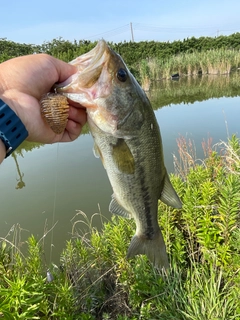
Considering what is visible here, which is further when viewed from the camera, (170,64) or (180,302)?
(170,64)

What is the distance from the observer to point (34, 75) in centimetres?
175

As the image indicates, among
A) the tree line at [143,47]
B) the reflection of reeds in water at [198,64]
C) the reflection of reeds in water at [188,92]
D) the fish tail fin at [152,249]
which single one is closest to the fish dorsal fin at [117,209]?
the fish tail fin at [152,249]

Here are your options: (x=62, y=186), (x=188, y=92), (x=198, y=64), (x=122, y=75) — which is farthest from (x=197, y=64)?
(x=122, y=75)

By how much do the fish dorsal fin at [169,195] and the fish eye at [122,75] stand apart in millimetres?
676

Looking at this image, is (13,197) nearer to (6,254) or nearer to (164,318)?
(6,254)

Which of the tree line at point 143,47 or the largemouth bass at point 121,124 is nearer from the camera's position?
the largemouth bass at point 121,124

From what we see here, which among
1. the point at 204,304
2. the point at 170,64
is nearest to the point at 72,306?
the point at 204,304

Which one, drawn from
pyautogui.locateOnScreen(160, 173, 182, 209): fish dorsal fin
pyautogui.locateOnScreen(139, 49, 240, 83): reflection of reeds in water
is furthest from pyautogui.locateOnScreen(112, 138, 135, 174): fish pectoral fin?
pyautogui.locateOnScreen(139, 49, 240, 83): reflection of reeds in water

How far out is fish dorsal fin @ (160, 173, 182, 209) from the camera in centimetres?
190

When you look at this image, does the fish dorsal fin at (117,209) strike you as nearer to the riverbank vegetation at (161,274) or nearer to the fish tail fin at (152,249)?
the fish tail fin at (152,249)

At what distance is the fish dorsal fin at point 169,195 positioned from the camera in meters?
1.90

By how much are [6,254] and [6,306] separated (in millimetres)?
1072

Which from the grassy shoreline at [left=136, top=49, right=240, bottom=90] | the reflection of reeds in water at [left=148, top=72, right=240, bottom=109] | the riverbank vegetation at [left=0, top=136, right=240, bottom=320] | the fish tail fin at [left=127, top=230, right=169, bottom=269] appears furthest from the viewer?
the grassy shoreline at [left=136, top=49, right=240, bottom=90]

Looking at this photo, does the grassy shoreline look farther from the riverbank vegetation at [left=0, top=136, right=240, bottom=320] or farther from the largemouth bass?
the largemouth bass
